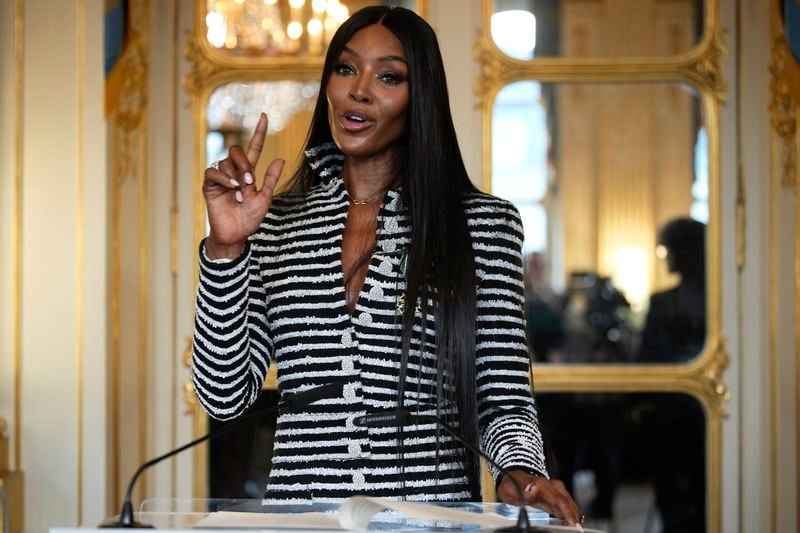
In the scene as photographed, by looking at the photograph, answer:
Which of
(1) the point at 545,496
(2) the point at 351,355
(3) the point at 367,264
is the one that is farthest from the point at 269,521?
(3) the point at 367,264

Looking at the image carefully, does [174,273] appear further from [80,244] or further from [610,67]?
[610,67]

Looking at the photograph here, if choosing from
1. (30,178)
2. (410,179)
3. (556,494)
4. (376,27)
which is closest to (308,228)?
(410,179)

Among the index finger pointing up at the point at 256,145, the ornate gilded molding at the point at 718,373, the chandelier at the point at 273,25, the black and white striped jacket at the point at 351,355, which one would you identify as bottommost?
the ornate gilded molding at the point at 718,373

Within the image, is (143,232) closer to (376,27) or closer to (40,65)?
(40,65)

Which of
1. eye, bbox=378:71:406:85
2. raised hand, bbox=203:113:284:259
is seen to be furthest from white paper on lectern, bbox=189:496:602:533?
eye, bbox=378:71:406:85

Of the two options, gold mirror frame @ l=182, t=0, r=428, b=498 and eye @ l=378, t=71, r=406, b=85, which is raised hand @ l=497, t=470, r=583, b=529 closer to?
eye @ l=378, t=71, r=406, b=85

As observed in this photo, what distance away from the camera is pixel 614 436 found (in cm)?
457

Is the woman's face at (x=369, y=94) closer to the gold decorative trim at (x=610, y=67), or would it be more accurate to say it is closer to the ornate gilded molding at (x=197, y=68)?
the gold decorative trim at (x=610, y=67)

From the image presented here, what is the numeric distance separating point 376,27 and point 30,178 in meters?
2.09

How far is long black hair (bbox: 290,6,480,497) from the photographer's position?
1.94 meters

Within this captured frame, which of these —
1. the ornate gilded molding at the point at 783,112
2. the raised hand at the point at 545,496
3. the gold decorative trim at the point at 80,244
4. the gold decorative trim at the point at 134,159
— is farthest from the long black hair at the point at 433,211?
the ornate gilded molding at the point at 783,112

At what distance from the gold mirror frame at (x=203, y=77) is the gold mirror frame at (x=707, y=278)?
23.5 inches

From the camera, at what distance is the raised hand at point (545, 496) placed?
1666 millimetres

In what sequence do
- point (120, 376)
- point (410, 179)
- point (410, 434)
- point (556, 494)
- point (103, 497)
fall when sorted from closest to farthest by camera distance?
1. point (556, 494)
2. point (410, 434)
3. point (410, 179)
4. point (103, 497)
5. point (120, 376)
